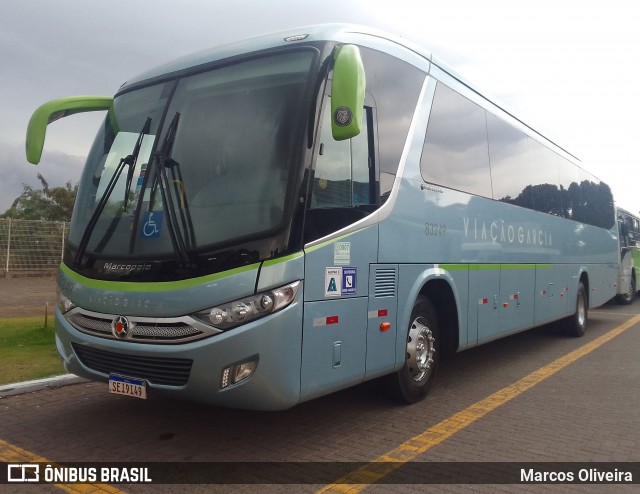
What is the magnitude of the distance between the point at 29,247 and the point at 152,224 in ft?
57.0

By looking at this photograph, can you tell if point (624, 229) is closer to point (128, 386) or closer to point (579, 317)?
point (579, 317)

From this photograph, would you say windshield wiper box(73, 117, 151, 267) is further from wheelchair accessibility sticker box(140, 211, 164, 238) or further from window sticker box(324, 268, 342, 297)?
window sticker box(324, 268, 342, 297)

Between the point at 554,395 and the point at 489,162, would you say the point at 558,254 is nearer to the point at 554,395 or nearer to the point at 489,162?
the point at 489,162

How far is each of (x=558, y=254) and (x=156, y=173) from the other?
7.70 metres

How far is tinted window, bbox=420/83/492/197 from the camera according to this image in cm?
629

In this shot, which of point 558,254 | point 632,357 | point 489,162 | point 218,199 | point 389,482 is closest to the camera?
point 389,482

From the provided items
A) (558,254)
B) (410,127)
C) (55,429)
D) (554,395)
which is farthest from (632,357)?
(55,429)

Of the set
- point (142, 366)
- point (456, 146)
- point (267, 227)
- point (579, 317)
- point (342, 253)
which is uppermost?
point (456, 146)

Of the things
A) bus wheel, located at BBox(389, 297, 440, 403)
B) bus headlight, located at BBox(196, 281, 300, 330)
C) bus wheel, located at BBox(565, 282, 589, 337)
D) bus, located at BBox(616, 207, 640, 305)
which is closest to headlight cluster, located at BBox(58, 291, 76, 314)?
bus headlight, located at BBox(196, 281, 300, 330)

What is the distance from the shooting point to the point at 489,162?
7781 millimetres

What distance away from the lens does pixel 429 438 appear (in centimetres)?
503

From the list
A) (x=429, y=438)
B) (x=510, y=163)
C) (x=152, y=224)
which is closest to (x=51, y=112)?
(x=152, y=224)

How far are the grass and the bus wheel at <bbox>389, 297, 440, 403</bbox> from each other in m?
3.92

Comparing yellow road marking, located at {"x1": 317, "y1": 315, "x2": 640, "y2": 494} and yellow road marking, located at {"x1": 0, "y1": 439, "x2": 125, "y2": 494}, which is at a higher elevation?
yellow road marking, located at {"x1": 317, "y1": 315, "x2": 640, "y2": 494}
